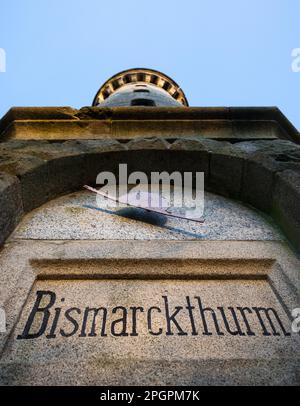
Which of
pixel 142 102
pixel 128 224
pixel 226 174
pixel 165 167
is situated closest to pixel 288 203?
pixel 226 174

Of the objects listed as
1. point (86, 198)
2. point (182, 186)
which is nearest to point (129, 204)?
point (86, 198)

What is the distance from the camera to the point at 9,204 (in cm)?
288

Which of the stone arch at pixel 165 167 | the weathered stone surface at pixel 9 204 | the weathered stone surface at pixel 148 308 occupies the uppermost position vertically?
the stone arch at pixel 165 167

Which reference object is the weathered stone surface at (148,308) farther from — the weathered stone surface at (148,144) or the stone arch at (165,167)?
the weathered stone surface at (148,144)

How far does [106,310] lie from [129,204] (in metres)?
1.21

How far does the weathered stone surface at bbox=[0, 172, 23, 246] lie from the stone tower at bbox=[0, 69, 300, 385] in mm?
12

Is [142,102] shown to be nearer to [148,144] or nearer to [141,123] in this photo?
[141,123]

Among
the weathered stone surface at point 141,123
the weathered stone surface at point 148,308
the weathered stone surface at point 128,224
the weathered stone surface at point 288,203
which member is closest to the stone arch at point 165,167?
the weathered stone surface at point 288,203

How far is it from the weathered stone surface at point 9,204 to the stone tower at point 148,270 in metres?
0.01

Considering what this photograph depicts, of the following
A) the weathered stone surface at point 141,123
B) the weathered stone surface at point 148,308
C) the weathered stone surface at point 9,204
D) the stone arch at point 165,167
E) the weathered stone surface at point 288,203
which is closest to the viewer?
the weathered stone surface at point 148,308

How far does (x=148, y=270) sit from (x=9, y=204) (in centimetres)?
114

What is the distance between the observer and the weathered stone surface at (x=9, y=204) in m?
2.72
